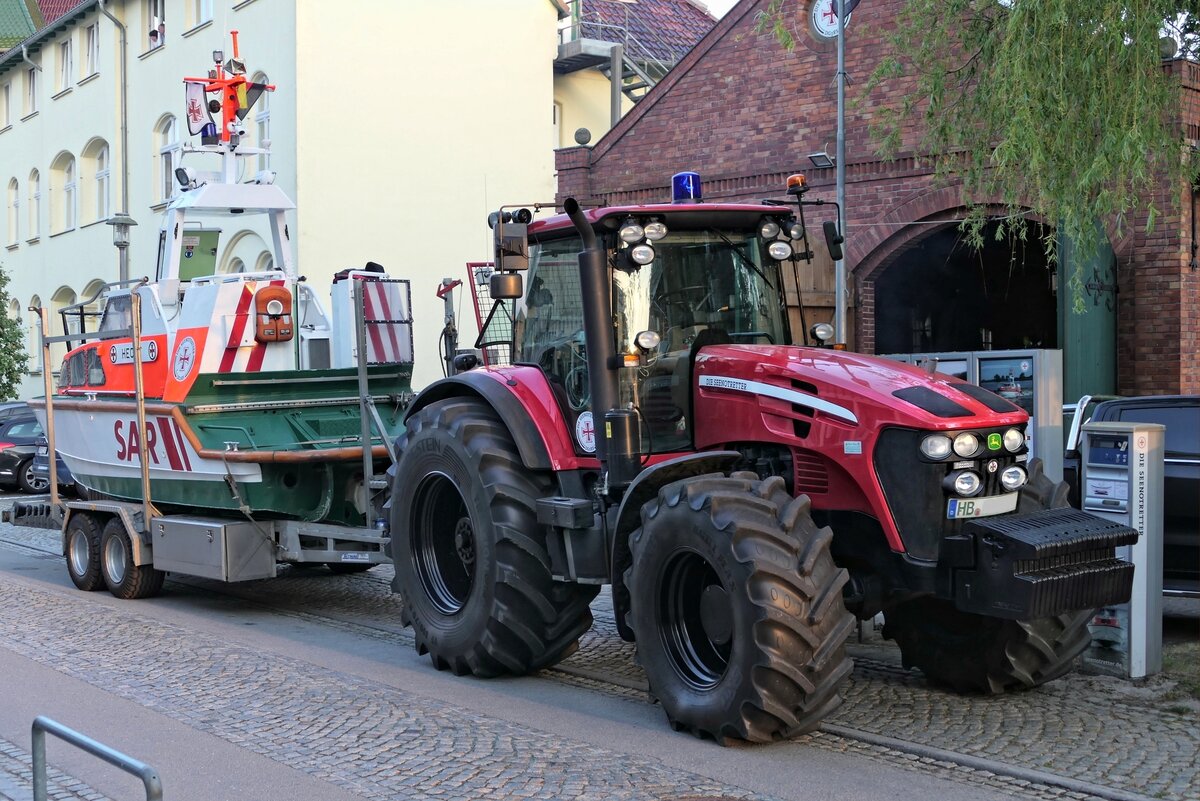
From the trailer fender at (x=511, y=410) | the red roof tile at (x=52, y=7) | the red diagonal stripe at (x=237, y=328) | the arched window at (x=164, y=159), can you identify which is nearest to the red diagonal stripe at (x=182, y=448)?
the red diagonal stripe at (x=237, y=328)

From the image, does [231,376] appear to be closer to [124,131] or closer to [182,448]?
[182,448]

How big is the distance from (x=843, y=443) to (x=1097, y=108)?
5.10m

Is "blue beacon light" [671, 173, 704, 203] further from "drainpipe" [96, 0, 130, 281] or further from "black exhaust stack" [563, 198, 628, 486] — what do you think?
"drainpipe" [96, 0, 130, 281]

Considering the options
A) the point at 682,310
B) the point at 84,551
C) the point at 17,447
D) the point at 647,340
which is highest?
the point at 682,310

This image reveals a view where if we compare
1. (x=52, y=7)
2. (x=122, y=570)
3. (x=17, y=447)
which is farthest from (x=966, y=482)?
(x=52, y=7)

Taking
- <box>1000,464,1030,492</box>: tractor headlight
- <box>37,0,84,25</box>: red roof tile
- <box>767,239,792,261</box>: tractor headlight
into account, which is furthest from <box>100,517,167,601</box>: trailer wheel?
<box>37,0,84,25</box>: red roof tile

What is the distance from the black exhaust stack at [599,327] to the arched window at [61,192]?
3101 centimetres

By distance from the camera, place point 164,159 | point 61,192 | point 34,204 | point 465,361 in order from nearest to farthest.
A: point 465,361 < point 164,159 < point 61,192 < point 34,204

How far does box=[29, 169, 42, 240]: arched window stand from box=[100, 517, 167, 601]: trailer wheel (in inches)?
1076

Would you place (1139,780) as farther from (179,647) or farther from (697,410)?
(179,647)

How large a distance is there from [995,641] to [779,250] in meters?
2.38

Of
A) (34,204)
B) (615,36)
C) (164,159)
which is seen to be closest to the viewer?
(164,159)

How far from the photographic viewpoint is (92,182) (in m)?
33.6

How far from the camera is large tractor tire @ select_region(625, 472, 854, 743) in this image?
5953 millimetres
